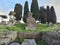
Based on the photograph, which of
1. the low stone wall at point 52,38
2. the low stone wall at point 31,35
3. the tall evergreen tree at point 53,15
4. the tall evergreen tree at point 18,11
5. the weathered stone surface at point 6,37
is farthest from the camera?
the tall evergreen tree at point 18,11

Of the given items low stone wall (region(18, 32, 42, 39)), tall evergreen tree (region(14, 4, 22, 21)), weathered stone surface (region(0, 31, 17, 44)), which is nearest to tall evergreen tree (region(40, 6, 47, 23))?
tall evergreen tree (region(14, 4, 22, 21))

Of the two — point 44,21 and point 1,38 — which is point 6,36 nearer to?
A: point 1,38

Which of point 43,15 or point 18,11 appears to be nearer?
point 43,15

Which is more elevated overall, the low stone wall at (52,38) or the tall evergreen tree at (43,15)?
the tall evergreen tree at (43,15)

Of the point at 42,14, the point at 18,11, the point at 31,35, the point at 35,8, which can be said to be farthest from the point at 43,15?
the point at 31,35

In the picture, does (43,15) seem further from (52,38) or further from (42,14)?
(52,38)

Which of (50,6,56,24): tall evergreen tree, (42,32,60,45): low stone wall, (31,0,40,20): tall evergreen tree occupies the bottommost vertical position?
(42,32,60,45): low stone wall

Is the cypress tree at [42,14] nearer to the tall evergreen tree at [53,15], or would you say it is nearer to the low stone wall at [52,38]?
the tall evergreen tree at [53,15]

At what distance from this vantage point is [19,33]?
1315 cm

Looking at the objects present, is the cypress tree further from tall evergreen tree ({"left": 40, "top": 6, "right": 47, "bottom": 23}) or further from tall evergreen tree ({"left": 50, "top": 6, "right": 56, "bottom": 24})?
tall evergreen tree ({"left": 50, "top": 6, "right": 56, "bottom": 24})

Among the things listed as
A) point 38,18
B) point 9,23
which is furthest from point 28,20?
point 38,18

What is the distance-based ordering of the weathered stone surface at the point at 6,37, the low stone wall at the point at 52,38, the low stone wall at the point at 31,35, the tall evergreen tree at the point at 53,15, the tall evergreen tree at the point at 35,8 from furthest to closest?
the tall evergreen tree at the point at 35,8 < the tall evergreen tree at the point at 53,15 < the low stone wall at the point at 31,35 < the low stone wall at the point at 52,38 < the weathered stone surface at the point at 6,37

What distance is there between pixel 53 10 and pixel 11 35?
6853 millimetres

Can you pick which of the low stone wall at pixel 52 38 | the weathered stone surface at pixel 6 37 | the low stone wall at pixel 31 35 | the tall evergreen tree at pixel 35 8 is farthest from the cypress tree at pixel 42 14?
the weathered stone surface at pixel 6 37
